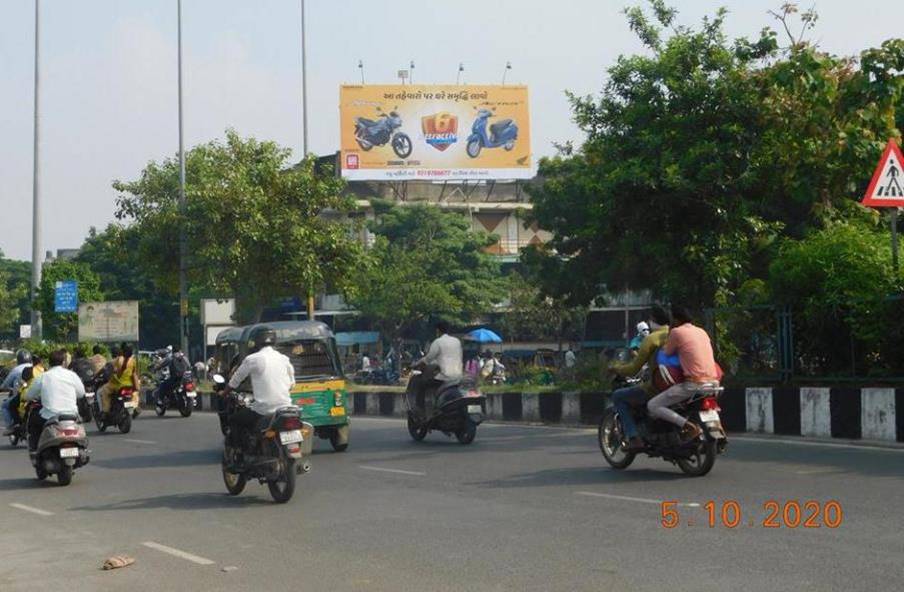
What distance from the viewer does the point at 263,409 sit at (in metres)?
11.9

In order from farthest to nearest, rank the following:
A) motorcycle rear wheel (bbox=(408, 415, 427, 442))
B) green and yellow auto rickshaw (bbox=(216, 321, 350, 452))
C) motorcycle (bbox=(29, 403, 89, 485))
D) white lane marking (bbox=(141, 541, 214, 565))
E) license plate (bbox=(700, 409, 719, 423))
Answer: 1. motorcycle rear wheel (bbox=(408, 415, 427, 442))
2. green and yellow auto rickshaw (bbox=(216, 321, 350, 452))
3. motorcycle (bbox=(29, 403, 89, 485))
4. license plate (bbox=(700, 409, 719, 423))
5. white lane marking (bbox=(141, 541, 214, 565))

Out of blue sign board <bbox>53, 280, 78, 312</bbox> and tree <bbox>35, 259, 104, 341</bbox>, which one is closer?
blue sign board <bbox>53, 280, 78, 312</bbox>

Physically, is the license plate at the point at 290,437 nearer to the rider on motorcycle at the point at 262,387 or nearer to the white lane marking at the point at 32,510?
the rider on motorcycle at the point at 262,387

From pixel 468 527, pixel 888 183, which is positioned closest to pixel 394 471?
pixel 468 527

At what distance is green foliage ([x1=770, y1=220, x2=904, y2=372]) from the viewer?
52.5ft

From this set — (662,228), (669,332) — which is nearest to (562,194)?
(662,228)

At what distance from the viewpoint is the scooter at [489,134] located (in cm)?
6322

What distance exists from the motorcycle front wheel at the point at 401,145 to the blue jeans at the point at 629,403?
1988 inches

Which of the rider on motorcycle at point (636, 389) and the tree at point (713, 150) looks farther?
the tree at point (713, 150)

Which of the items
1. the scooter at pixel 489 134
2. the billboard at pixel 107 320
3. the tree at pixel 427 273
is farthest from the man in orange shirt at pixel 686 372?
the scooter at pixel 489 134

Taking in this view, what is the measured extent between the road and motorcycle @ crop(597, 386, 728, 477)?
254mm

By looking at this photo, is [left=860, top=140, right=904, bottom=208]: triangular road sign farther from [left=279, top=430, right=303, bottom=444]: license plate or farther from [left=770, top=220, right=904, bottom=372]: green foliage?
[left=279, top=430, right=303, bottom=444]: license plate

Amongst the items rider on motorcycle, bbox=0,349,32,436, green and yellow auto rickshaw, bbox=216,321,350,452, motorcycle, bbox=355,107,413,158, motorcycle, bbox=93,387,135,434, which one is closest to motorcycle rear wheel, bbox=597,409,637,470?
green and yellow auto rickshaw, bbox=216,321,350,452

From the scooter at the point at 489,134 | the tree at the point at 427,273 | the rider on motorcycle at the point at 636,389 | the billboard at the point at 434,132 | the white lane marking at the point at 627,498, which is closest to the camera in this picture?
the white lane marking at the point at 627,498
